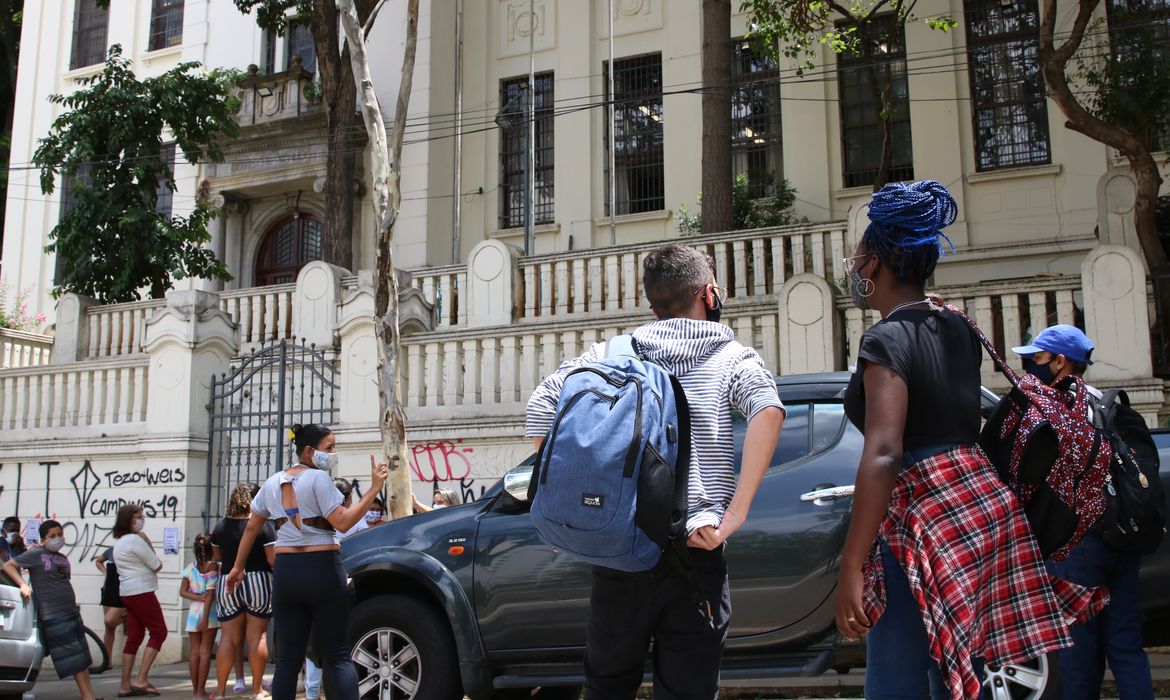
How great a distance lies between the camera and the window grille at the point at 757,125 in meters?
18.7

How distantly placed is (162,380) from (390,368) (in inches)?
159

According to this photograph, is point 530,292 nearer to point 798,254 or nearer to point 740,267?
point 740,267

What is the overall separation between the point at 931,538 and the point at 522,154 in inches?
727

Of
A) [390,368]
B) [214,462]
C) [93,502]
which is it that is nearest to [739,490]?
[390,368]

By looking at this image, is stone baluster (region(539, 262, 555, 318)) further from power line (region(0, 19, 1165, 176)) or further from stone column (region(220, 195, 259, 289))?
stone column (region(220, 195, 259, 289))

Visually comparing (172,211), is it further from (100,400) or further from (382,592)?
(382,592)

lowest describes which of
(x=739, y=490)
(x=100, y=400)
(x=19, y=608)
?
(x=19, y=608)

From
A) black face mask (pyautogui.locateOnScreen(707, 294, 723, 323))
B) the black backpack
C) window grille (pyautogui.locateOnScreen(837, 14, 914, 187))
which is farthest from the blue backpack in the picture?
window grille (pyautogui.locateOnScreen(837, 14, 914, 187))

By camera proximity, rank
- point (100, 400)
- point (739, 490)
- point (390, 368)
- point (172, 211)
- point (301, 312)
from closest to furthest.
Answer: point (739, 490) → point (390, 368) → point (100, 400) → point (301, 312) → point (172, 211)

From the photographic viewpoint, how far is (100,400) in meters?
13.7

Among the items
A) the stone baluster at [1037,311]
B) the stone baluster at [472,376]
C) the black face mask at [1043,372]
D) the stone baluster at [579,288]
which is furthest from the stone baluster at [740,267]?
the black face mask at [1043,372]

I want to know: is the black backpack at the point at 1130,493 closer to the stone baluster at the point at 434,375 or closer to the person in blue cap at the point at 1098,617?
the person in blue cap at the point at 1098,617

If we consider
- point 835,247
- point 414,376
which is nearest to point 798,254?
point 835,247

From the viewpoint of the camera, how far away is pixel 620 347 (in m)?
3.24
